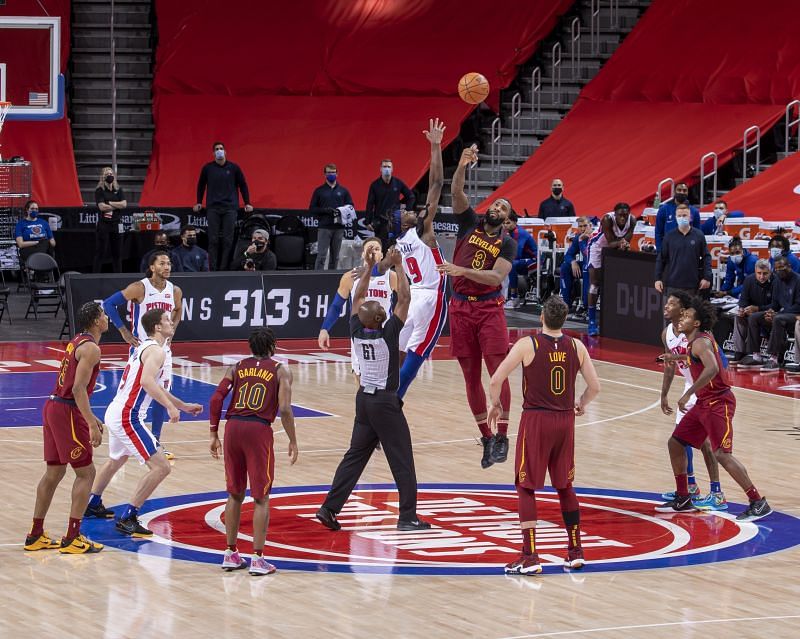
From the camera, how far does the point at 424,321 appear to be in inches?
610

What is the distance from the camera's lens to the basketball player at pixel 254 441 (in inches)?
433

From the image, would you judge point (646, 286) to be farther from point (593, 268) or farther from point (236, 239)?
point (236, 239)

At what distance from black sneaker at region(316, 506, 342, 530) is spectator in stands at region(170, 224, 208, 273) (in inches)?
480

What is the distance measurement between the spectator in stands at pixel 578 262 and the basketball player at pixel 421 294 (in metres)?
10.4

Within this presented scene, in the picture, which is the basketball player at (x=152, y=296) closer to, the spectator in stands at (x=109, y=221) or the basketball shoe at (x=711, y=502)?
the basketball shoe at (x=711, y=502)

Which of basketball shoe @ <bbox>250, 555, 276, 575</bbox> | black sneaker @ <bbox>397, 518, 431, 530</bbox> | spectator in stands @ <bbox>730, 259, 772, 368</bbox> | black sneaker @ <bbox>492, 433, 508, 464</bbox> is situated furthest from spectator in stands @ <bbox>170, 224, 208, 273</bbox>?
basketball shoe @ <bbox>250, 555, 276, 575</bbox>

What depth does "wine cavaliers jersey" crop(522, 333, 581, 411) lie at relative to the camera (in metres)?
11.2

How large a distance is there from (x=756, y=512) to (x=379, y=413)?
10.6ft

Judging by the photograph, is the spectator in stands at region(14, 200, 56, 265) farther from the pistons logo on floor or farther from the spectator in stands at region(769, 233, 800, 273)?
the pistons logo on floor

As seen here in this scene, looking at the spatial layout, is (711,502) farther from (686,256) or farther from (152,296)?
(686,256)

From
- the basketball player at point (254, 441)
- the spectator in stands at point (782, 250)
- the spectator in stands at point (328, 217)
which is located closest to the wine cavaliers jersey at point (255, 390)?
the basketball player at point (254, 441)

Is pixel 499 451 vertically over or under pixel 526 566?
over

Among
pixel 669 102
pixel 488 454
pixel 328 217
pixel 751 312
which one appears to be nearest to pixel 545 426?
pixel 488 454

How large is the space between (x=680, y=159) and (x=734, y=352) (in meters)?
8.06
